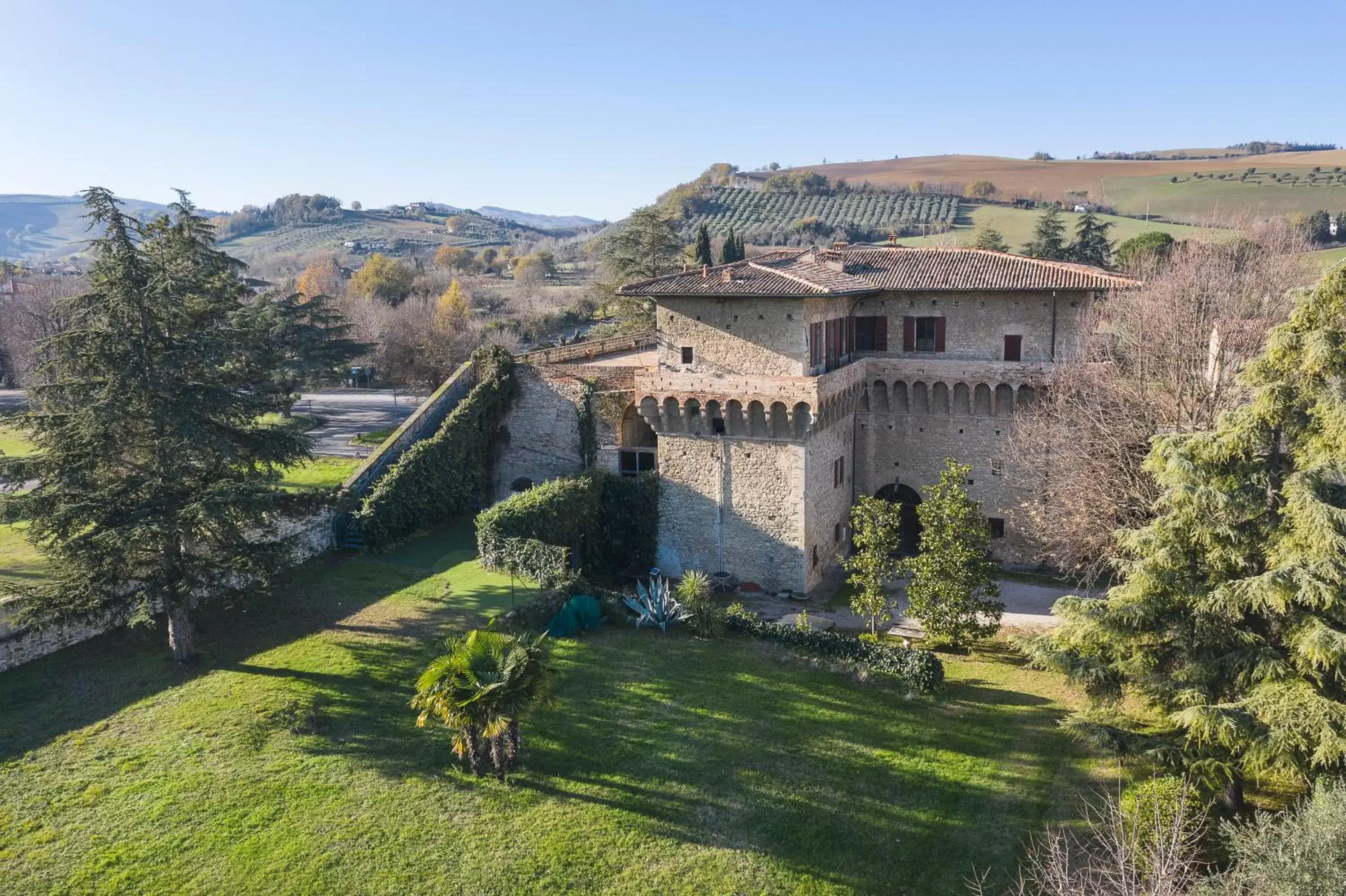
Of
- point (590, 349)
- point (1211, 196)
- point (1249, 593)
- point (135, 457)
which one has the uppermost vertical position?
point (1211, 196)

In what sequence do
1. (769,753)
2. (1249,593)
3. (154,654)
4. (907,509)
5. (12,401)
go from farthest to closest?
1. (12,401)
2. (907,509)
3. (154,654)
4. (769,753)
5. (1249,593)

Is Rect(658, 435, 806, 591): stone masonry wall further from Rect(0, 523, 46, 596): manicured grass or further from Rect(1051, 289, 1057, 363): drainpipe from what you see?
Rect(0, 523, 46, 596): manicured grass

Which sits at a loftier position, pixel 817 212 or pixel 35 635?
pixel 817 212

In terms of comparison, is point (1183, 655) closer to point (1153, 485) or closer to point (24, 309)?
point (1153, 485)

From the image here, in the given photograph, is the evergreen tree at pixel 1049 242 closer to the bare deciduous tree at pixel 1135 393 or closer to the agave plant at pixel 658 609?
the bare deciduous tree at pixel 1135 393

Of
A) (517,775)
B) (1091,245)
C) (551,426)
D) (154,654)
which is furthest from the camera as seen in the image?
(1091,245)

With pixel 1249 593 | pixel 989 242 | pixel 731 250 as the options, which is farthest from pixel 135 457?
pixel 989 242

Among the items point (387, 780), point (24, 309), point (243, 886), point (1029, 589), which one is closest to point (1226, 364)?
point (1029, 589)

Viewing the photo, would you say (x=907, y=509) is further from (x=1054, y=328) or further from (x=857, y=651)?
(x=857, y=651)
